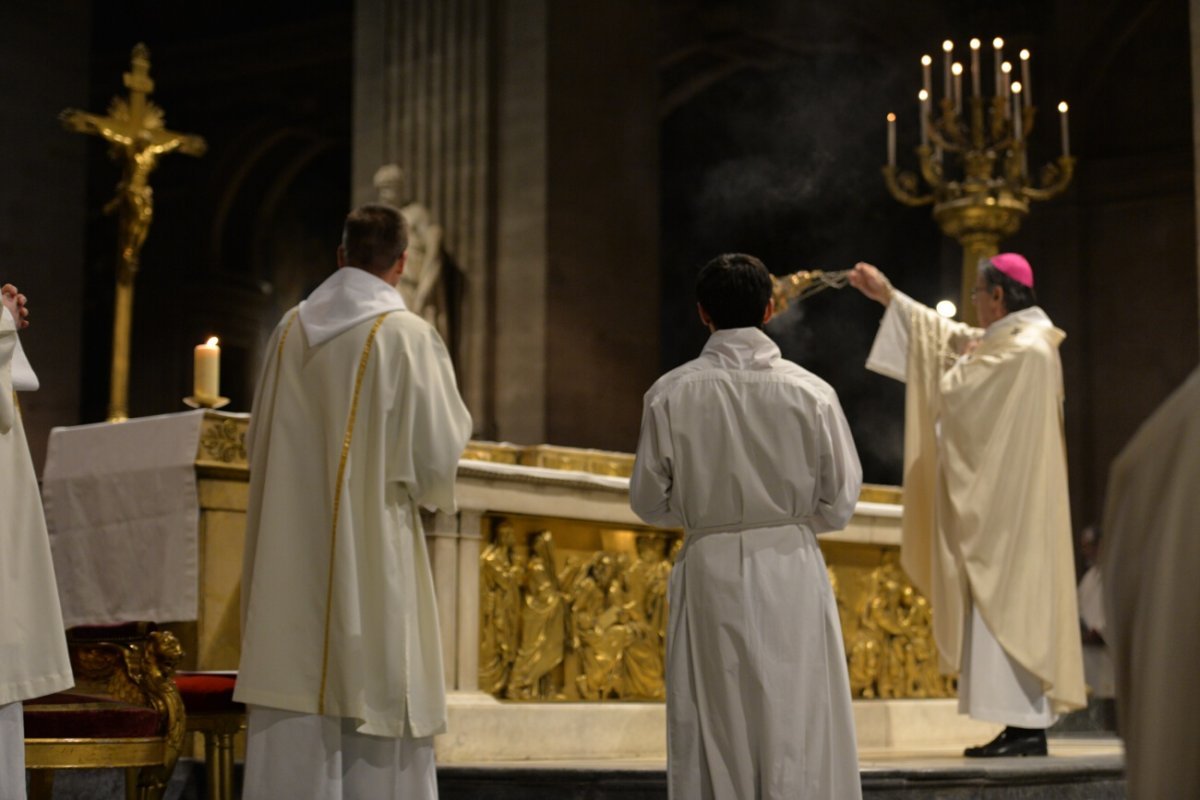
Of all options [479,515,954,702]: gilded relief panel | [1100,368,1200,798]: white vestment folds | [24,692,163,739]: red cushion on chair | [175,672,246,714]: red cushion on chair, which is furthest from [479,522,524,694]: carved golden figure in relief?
[1100,368,1200,798]: white vestment folds

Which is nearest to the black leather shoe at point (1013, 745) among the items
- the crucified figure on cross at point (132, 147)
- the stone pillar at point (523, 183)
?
the crucified figure on cross at point (132, 147)

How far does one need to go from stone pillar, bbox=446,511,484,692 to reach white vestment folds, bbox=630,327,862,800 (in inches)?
72.6

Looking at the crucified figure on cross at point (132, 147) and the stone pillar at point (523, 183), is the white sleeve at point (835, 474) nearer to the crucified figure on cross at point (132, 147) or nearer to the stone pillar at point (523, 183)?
the crucified figure on cross at point (132, 147)

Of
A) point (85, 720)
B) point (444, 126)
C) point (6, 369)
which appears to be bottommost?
point (85, 720)

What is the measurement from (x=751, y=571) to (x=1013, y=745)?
7.77 feet

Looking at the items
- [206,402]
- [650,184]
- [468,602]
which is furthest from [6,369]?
[650,184]

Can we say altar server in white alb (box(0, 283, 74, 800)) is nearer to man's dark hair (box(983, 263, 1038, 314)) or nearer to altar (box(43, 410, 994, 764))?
altar (box(43, 410, 994, 764))

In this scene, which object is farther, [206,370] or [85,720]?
[206,370]

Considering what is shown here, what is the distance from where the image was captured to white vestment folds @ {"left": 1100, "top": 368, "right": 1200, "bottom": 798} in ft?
5.03

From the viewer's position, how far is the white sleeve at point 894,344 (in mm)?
6309

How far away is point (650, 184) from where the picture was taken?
39.9 feet

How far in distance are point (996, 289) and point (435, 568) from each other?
2169 millimetres

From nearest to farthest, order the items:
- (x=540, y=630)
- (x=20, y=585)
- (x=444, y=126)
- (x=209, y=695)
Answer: (x=20, y=585) < (x=209, y=695) < (x=540, y=630) < (x=444, y=126)

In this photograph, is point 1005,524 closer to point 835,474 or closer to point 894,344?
point 894,344
